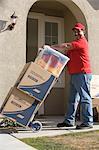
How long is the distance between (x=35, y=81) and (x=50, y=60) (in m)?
0.42

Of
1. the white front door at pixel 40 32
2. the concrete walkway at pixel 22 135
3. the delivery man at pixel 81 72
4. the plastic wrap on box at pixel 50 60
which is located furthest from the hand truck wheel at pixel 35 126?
the white front door at pixel 40 32

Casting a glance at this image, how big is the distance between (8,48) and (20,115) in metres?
1.92

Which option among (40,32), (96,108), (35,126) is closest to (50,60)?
(35,126)

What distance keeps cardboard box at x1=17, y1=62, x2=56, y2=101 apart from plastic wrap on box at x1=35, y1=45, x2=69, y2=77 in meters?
0.08

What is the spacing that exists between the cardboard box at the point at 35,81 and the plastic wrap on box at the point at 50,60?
0.08 m

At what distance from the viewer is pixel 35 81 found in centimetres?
568

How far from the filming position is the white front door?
967 cm

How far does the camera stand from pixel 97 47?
855cm

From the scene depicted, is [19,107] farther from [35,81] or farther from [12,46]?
[12,46]

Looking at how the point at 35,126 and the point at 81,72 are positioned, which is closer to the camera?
the point at 35,126

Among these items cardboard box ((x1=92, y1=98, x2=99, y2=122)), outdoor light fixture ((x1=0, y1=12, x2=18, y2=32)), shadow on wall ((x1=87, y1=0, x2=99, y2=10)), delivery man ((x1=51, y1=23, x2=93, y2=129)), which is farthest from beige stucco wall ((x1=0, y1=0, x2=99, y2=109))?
cardboard box ((x1=92, y1=98, x2=99, y2=122))

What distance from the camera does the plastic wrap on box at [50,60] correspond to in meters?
5.69

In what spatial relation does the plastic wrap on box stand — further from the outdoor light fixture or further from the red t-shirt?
the outdoor light fixture

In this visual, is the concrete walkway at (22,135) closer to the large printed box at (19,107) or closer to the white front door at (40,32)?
the large printed box at (19,107)
